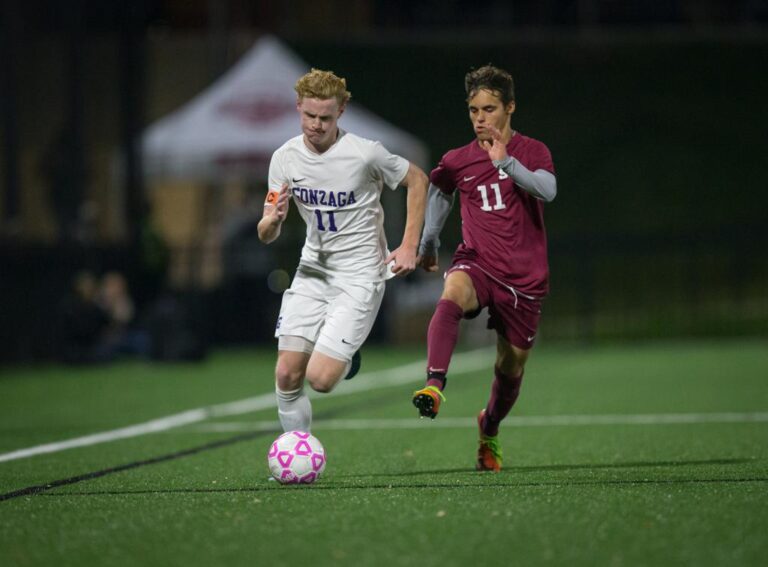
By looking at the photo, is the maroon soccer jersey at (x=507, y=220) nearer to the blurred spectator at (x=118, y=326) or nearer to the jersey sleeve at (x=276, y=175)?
the jersey sleeve at (x=276, y=175)

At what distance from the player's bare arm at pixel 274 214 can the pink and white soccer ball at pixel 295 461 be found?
1.02m

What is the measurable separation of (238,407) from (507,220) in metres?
5.82

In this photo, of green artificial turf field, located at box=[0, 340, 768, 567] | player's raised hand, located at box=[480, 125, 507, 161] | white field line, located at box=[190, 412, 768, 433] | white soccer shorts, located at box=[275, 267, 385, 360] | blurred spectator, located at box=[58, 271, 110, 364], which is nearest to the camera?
green artificial turf field, located at box=[0, 340, 768, 567]

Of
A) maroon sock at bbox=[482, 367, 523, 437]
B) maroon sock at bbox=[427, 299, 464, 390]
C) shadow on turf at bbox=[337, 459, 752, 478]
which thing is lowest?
shadow on turf at bbox=[337, 459, 752, 478]

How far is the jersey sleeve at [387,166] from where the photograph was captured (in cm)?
746

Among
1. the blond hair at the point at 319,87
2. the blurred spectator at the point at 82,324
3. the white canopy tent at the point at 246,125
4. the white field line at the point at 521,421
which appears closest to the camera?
the blond hair at the point at 319,87

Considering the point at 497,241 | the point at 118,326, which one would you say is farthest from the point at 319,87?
the point at 118,326

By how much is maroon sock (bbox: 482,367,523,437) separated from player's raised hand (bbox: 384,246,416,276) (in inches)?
36.0

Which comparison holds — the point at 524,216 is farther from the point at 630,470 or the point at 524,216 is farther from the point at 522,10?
the point at 522,10

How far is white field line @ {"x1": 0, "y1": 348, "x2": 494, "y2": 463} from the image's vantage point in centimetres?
976

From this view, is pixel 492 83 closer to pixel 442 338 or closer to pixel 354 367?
pixel 442 338

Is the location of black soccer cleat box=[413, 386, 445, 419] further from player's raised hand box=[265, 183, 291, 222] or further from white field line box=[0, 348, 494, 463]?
white field line box=[0, 348, 494, 463]

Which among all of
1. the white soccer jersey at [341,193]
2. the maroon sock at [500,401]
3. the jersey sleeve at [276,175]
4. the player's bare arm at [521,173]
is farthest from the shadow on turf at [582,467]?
the jersey sleeve at [276,175]

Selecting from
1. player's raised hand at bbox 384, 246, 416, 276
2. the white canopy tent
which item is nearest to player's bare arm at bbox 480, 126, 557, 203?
player's raised hand at bbox 384, 246, 416, 276
